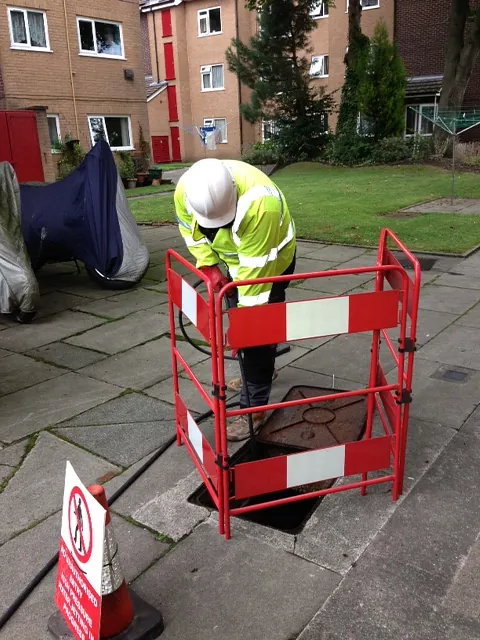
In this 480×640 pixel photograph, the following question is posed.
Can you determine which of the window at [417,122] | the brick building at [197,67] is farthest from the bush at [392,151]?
the brick building at [197,67]

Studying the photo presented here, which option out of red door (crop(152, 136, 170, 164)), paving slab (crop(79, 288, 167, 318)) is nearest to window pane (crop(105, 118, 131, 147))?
red door (crop(152, 136, 170, 164))

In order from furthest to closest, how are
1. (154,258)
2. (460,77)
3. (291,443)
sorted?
(460,77), (154,258), (291,443)

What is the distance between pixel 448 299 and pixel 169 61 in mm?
Result: 32169

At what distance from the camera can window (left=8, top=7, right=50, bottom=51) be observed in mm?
17844

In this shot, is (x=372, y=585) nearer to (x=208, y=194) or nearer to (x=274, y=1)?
(x=208, y=194)

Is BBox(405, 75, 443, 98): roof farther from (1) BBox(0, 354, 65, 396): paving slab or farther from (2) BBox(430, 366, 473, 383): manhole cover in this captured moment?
(1) BBox(0, 354, 65, 396): paving slab

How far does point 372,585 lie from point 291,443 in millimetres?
1182

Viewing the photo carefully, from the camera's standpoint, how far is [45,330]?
5980 millimetres

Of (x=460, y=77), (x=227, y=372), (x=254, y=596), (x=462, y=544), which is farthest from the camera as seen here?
(x=460, y=77)

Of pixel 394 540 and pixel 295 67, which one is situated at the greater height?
pixel 295 67

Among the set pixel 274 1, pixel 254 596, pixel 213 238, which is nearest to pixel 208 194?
pixel 213 238

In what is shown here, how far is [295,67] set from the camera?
22875mm

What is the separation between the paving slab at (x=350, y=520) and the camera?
2586mm

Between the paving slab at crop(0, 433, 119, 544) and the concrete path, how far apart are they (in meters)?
0.01
